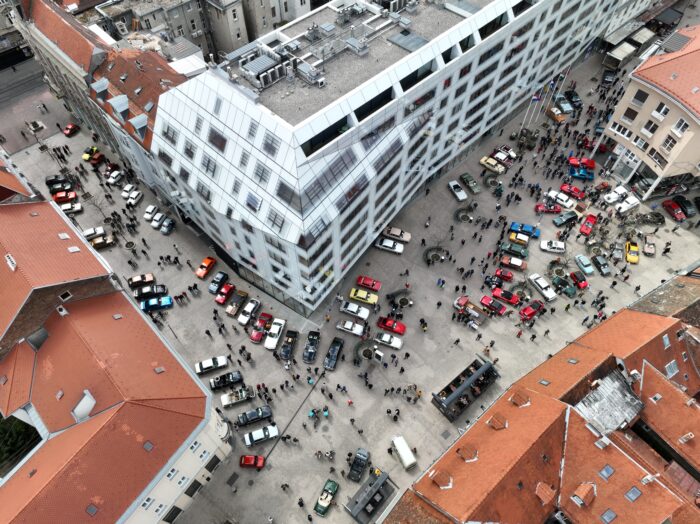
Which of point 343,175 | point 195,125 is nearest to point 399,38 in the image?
point 343,175

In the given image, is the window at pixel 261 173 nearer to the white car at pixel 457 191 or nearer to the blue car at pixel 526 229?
the white car at pixel 457 191

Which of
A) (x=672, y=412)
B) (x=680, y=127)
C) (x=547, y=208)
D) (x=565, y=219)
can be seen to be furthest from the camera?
(x=547, y=208)

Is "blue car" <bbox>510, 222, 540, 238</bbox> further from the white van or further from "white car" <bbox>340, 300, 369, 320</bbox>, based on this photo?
the white van

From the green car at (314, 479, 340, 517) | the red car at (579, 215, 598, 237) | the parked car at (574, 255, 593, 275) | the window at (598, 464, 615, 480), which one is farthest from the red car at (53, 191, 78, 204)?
the window at (598, 464, 615, 480)

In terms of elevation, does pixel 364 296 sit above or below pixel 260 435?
above

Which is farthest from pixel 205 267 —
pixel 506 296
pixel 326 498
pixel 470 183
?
pixel 470 183

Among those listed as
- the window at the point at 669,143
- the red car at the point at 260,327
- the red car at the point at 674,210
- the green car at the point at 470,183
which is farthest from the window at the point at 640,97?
the red car at the point at 260,327

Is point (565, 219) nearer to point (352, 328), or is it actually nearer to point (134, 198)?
point (352, 328)
